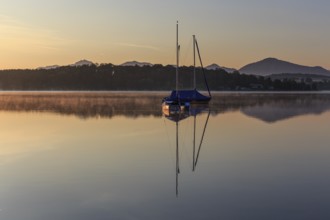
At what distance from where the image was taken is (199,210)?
32.5ft

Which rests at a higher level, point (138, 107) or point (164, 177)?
point (164, 177)

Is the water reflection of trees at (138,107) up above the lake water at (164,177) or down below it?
below

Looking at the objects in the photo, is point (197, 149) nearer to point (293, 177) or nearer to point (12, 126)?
point (293, 177)

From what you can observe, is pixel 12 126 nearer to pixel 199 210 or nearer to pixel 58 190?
pixel 58 190

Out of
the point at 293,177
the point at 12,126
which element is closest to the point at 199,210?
the point at 293,177

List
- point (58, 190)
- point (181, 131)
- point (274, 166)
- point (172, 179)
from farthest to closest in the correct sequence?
point (181, 131)
point (274, 166)
point (172, 179)
point (58, 190)

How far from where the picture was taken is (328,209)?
32.7ft

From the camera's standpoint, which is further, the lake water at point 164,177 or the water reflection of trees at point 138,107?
the water reflection of trees at point 138,107

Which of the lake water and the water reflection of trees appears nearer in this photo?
the lake water

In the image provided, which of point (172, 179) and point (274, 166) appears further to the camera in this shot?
point (274, 166)

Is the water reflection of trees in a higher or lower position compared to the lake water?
lower

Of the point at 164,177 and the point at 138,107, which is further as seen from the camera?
the point at 138,107

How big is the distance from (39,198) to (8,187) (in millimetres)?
1707

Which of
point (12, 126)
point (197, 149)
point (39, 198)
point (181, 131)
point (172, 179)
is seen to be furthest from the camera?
point (12, 126)
